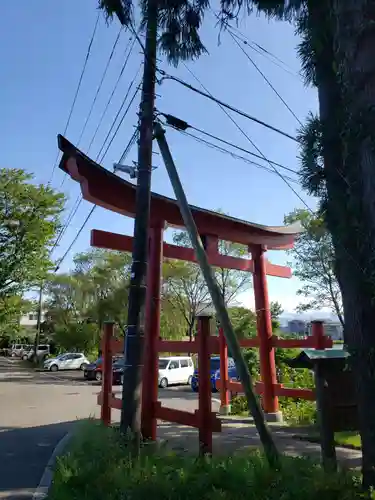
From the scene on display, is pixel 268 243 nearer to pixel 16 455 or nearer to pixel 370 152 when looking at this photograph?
pixel 16 455

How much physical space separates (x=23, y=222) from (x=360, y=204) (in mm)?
22370

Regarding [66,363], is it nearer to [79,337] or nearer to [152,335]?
[79,337]

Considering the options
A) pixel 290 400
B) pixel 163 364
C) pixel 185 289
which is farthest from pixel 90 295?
pixel 290 400

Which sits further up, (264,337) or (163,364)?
(264,337)

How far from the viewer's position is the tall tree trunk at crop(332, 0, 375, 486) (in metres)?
3.68

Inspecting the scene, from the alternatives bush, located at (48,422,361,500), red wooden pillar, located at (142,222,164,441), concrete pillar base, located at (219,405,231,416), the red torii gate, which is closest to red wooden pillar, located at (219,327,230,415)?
concrete pillar base, located at (219,405,231,416)

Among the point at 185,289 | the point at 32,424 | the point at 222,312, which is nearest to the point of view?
the point at 222,312

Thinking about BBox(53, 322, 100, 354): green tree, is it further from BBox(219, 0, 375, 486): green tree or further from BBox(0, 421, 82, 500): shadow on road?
BBox(219, 0, 375, 486): green tree

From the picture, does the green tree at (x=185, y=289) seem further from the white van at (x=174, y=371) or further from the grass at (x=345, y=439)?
the grass at (x=345, y=439)

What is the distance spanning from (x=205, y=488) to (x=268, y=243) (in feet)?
25.3

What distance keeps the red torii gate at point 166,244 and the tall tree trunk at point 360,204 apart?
11.6ft

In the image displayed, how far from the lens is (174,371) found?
26156 mm

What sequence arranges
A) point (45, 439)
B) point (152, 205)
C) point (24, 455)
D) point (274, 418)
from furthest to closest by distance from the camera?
point (274, 418) → point (45, 439) → point (152, 205) → point (24, 455)

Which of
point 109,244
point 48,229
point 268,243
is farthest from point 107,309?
point 109,244
